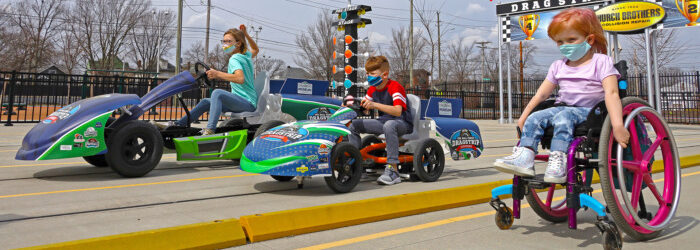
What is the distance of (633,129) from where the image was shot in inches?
131

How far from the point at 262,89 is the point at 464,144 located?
3085 mm

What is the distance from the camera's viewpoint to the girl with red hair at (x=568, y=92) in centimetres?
318

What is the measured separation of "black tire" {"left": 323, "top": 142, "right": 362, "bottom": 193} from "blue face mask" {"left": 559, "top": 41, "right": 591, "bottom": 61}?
92.5 inches

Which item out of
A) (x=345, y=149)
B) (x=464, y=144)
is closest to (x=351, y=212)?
(x=345, y=149)

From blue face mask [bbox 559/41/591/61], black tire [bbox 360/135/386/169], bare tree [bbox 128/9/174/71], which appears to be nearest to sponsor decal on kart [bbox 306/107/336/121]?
black tire [bbox 360/135/386/169]

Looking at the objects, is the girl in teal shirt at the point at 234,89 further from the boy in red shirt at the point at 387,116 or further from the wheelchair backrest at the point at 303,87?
the boy in red shirt at the point at 387,116

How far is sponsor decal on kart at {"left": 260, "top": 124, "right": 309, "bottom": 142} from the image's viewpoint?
4.96 m

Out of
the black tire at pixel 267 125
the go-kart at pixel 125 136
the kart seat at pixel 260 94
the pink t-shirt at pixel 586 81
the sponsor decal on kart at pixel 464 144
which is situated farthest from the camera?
the kart seat at pixel 260 94

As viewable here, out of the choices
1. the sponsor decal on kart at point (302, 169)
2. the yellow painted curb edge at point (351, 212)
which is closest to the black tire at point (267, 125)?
the sponsor decal on kart at point (302, 169)

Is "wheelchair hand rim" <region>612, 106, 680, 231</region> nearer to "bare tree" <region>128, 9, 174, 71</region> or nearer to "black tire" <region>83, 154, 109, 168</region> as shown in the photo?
"black tire" <region>83, 154, 109, 168</region>

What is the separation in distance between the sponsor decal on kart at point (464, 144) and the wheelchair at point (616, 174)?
267cm

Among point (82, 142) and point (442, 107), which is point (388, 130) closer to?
point (442, 107)

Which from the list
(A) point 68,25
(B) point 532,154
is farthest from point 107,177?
(A) point 68,25

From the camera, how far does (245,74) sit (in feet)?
23.4
